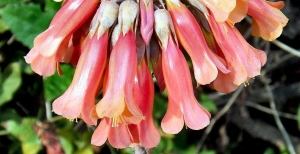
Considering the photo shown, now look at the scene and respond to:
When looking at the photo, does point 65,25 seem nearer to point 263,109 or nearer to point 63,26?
point 63,26

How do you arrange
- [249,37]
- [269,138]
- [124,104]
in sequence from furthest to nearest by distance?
[269,138]
[249,37]
[124,104]

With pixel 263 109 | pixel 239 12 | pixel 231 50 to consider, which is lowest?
pixel 263 109

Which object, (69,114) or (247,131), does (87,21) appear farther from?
(247,131)

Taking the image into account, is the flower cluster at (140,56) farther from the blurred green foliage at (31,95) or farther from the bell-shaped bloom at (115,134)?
the blurred green foliage at (31,95)

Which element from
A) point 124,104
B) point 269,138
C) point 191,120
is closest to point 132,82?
point 124,104

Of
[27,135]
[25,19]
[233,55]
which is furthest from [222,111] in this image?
[233,55]
